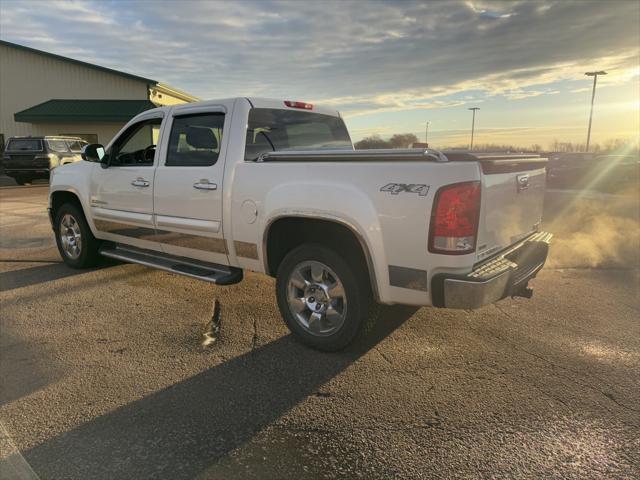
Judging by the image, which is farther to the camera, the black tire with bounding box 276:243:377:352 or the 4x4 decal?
the black tire with bounding box 276:243:377:352

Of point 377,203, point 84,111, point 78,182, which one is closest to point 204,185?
point 377,203

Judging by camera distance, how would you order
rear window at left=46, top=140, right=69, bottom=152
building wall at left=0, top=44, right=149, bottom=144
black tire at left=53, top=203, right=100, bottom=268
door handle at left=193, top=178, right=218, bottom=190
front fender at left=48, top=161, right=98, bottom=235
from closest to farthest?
door handle at left=193, top=178, right=218, bottom=190 < front fender at left=48, top=161, right=98, bottom=235 < black tire at left=53, top=203, right=100, bottom=268 < rear window at left=46, top=140, right=69, bottom=152 < building wall at left=0, top=44, right=149, bottom=144

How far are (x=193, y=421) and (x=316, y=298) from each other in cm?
140

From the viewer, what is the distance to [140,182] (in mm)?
5074

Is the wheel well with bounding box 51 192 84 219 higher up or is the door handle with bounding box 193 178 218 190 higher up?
the door handle with bounding box 193 178 218 190

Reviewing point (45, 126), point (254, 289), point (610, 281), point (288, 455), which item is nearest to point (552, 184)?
point (610, 281)

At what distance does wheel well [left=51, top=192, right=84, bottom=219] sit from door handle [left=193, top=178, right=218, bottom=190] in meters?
2.62

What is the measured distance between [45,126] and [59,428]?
28.7 m

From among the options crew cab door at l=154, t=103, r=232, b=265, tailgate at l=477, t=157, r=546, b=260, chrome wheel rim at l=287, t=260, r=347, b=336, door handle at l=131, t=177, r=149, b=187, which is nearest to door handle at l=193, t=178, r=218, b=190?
→ crew cab door at l=154, t=103, r=232, b=265

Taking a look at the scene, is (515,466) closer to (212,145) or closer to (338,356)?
(338,356)

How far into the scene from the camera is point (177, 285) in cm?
566

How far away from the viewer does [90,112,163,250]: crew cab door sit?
507 centimetres

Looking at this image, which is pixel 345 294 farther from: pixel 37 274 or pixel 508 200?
pixel 37 274

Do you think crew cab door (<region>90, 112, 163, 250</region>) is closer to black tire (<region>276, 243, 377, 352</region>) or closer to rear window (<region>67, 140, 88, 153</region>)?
black tire (<region>276, 243, 377, 352</region>)
